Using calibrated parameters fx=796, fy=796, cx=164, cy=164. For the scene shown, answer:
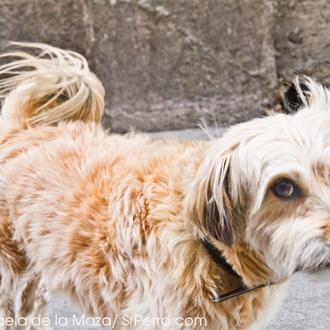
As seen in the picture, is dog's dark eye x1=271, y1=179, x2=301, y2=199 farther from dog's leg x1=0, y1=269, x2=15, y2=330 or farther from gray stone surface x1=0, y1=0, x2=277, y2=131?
gray stone surface x1=0, y1=0, x2=277, y2=131

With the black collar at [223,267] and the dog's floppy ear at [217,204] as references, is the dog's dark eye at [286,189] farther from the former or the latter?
the black collar at [223,267]

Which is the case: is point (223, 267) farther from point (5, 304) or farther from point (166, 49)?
point (166, 49)

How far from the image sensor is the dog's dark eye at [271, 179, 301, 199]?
272 centimetres

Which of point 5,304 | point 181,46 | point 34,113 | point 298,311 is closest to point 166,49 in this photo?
point 181,46

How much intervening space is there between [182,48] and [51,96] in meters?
2.59

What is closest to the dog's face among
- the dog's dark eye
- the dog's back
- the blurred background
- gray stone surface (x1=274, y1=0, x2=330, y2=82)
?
the dog's dark eye

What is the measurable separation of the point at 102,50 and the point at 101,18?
257 mm

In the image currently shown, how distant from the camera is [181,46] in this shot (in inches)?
254

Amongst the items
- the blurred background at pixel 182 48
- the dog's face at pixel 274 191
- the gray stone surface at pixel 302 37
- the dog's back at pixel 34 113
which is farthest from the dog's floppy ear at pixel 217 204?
the gray stone surface at pixel 302 37

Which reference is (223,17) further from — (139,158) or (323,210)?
(323,210)

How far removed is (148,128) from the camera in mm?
6688

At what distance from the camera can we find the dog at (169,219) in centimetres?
276

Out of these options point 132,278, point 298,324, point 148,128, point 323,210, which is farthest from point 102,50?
point 323,210

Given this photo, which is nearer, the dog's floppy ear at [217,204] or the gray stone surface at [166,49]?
the dog's floppy ear at [217,204]
